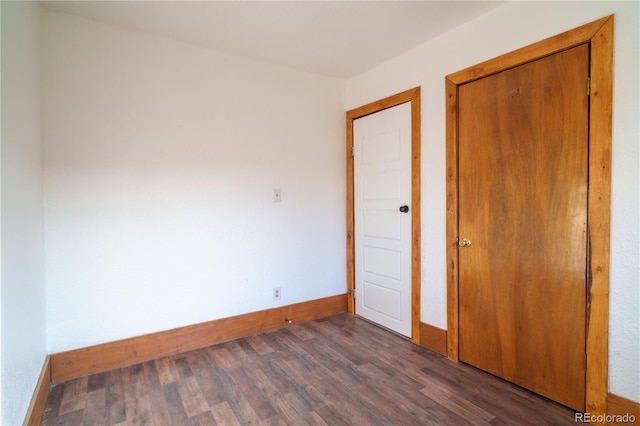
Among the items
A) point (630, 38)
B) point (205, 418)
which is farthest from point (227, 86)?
point (630, 38)

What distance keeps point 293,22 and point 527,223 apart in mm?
2050

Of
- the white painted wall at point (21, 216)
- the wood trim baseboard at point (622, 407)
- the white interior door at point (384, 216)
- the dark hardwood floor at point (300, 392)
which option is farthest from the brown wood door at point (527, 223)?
the white painted wall at point (21, 216)

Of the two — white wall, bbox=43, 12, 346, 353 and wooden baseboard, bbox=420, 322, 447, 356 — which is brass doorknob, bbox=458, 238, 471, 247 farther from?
white wall, bbox=43, 12, 346, 353

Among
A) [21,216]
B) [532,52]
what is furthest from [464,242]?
[21,216]

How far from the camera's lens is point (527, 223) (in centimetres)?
201

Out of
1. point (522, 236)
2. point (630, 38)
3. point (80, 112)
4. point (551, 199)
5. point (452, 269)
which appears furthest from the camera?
point (452, 269)

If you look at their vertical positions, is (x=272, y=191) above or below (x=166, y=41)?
below

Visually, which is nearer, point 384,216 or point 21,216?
point 21,216

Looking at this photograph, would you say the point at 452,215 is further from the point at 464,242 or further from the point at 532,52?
the point at 532,52

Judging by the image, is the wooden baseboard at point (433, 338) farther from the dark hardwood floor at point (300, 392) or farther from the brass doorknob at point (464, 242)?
the brass doorknob at point (464, 242)

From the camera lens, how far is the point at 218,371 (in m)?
2.27

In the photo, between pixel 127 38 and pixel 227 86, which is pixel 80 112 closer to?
pixel 127 38

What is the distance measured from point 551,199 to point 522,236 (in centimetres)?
28

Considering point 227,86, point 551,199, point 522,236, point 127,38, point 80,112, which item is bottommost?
point 522,236
